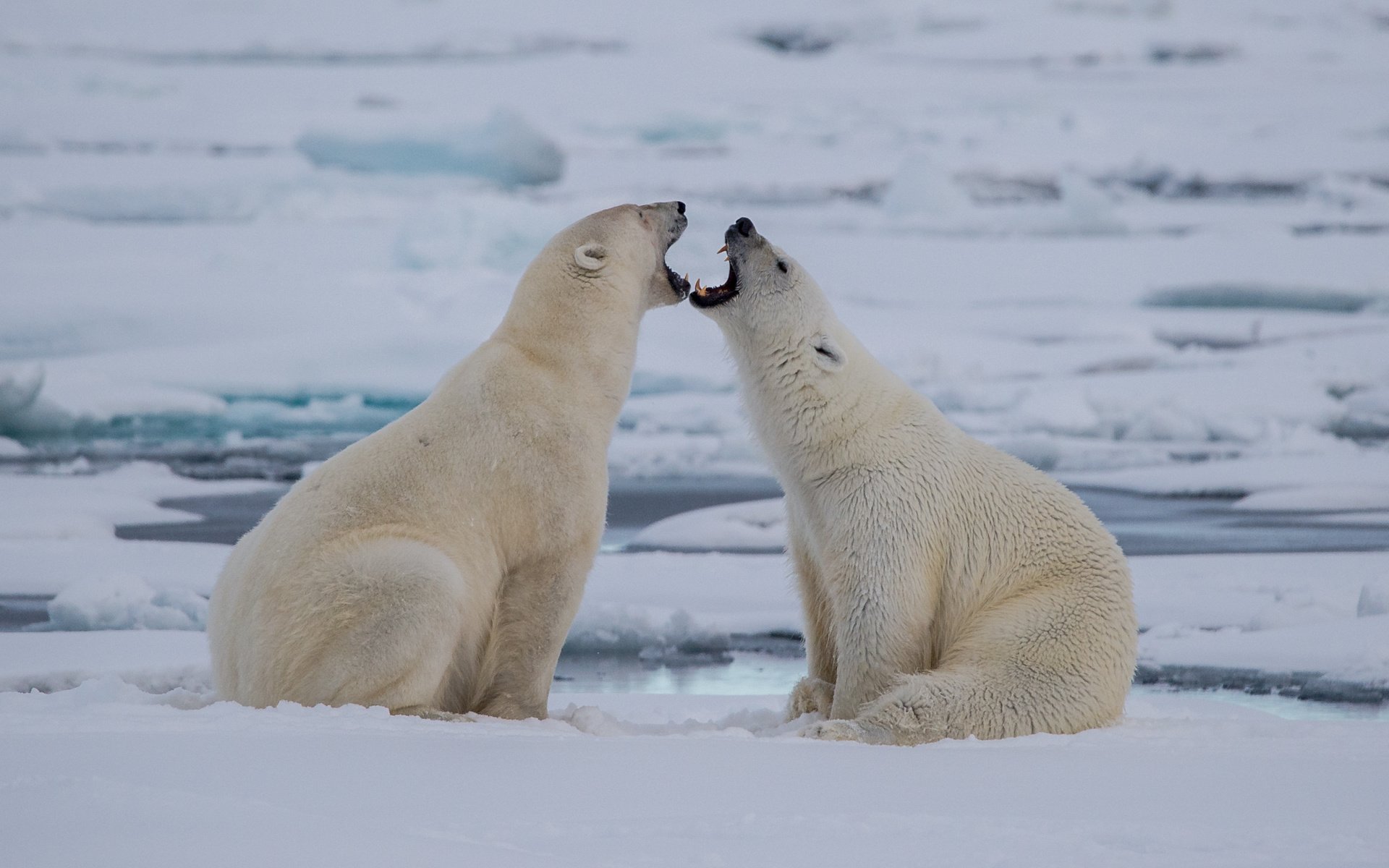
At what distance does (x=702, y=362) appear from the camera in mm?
11859

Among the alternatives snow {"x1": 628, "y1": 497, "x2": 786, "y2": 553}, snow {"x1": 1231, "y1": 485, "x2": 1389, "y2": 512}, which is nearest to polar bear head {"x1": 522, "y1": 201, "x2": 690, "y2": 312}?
snow {"x1": 628, "y1": 497, "x2": 786, "y2": 553}

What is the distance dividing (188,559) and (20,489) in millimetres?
2146

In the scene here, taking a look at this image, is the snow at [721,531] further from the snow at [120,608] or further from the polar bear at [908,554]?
the polar bear at [908,554]

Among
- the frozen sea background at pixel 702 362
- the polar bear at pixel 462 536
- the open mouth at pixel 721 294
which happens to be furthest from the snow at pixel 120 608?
the open mouth at pixel 721 294

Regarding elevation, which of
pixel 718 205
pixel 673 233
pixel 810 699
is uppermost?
pixel 718 205

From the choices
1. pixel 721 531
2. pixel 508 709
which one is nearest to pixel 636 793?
pixel 508 709

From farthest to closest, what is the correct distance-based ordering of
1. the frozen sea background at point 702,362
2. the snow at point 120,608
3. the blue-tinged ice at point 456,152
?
the blue-tinged ice at point 456,152 → the snow at point 120,608 → the frozen sea background at point 702,362

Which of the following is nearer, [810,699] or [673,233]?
[810,699]

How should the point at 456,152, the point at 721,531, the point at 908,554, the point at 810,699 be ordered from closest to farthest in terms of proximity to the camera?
the point at 908,554 → the point at 810,699 → the point at 721,531 → the point at 456,152

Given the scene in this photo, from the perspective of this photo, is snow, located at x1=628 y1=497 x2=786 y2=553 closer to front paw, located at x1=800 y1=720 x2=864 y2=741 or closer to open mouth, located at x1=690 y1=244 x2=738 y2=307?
open mouth, located at x1=690 y1=244 x2=738 y2=307

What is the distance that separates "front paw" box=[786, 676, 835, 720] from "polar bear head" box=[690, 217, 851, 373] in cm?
87

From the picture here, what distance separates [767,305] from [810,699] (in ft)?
3.57

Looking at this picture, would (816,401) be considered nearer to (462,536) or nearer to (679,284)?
(679,284)

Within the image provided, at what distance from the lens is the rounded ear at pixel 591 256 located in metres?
3.81
